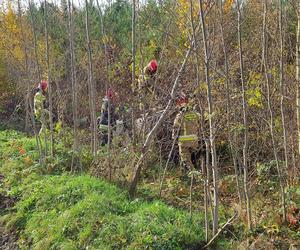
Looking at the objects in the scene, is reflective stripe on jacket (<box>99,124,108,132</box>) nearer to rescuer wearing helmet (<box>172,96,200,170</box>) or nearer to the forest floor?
the forest floor

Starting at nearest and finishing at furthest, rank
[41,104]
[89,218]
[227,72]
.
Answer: [227,72], [89,218], [41,104]

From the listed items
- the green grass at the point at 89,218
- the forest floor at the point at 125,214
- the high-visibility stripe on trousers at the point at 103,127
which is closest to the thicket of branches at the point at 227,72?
the forest floor at the point at 125,214

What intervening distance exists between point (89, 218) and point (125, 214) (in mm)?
474

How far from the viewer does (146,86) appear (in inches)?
264

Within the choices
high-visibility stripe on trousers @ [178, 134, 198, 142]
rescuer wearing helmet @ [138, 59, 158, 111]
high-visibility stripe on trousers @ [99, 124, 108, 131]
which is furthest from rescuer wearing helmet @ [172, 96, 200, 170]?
high-visibility stripe on trousers @ [99, 124, 108, 131]

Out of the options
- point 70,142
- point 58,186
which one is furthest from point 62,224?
point 70,142

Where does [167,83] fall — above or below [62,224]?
above

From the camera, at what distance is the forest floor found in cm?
481

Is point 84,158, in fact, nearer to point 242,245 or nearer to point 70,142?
point 70,142

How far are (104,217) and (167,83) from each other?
2.96m

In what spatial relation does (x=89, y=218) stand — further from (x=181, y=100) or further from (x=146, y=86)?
(x=146, y=86)

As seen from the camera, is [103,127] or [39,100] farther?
[103,127]

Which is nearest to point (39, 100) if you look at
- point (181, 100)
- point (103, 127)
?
point (103, 127)

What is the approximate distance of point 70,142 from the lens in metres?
9.19
